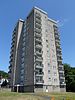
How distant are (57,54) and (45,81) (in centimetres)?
2016

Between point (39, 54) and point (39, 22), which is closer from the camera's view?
point (39, 54)

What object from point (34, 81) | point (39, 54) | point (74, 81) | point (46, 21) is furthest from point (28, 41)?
point (74, 81)

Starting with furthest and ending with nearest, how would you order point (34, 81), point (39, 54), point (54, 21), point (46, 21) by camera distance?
1. point (54, 21)
2. point (46, 21)
3. point (39, 54)
4. point (34, 81)

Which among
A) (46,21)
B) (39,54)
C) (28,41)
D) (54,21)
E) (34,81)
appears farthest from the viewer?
(54,21)

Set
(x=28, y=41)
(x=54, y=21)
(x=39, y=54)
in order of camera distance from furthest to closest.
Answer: (x=54, y=21) → (x=28, y=41) → (x=39, y=54)

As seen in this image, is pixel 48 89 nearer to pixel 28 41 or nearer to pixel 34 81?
pixel 34 81

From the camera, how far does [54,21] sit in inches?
4144

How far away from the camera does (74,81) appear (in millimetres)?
92500

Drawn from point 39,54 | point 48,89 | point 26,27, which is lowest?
point 48,89

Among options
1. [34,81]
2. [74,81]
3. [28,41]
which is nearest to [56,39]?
[28,41]

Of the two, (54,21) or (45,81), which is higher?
(54,21)

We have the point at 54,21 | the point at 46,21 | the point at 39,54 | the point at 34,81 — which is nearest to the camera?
the point at 34,81

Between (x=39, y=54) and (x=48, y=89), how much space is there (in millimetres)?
17542

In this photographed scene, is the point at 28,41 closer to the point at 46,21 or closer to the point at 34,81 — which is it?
the point at 46,21
